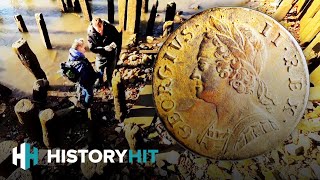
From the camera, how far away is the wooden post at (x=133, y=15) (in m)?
7.00

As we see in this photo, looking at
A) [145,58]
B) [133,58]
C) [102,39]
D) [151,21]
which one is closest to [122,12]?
[151,21]

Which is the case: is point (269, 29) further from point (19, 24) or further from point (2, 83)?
point (19, 24)

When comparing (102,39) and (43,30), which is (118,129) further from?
(43,30)

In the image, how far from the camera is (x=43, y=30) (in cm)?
701

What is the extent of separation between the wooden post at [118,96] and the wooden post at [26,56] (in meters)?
1.90

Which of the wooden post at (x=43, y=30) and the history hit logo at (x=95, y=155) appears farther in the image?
the wooden post at (x=43, y=30)

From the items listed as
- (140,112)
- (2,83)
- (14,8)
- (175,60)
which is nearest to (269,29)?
(175,60)

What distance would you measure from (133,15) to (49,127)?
149 inches

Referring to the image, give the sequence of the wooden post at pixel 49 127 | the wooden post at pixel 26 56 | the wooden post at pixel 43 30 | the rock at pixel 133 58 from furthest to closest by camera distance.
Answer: the rock at pixel 133 58
the wooden post at pixel 43 30
the wooden post at pixel 26 56
the wooden post at pixel 49 127

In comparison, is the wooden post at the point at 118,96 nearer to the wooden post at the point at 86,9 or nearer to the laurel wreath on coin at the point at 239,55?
the laurel wreath on coin at the point at 239,55

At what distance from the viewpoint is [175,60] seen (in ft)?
13.1

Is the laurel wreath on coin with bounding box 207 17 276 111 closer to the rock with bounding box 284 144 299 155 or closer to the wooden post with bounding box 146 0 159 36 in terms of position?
the rock with bounding box 284 144 299 155

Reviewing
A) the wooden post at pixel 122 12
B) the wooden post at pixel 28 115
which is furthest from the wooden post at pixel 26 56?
the wooden post at pixel 122 12

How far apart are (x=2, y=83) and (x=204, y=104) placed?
197 inches
